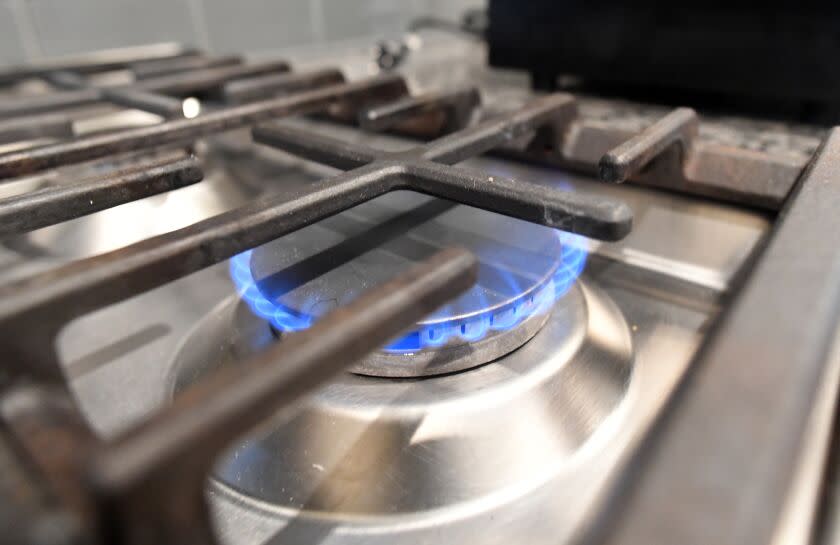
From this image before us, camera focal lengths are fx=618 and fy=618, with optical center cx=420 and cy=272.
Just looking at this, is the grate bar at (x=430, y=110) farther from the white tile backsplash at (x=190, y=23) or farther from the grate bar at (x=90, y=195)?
the white tile backsplash at (x=190, y=23)

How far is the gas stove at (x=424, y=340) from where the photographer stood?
18 cm

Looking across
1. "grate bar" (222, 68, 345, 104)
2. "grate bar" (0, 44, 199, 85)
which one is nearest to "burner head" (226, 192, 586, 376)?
"grate bar" (222, 68, 345, 104)

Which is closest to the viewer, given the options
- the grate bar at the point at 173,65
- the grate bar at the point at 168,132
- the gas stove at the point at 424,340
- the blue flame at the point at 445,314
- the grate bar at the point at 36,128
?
the gas stove at the point at 424,340

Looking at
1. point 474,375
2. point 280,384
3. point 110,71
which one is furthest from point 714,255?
point 110,71

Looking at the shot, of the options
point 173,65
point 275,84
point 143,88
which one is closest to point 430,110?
point 275,84

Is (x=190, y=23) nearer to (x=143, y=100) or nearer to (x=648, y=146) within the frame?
(x=143, y=100)

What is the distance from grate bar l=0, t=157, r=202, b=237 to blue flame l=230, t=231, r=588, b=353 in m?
0.07

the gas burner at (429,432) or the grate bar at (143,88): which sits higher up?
the grate bar at (143,88)

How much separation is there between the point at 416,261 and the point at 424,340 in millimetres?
69

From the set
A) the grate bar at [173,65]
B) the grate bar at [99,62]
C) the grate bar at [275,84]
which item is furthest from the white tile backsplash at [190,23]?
the grate bar at [275,84]

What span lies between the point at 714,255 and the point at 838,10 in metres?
0.29

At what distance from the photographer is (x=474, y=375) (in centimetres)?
34

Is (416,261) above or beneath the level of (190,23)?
beneath

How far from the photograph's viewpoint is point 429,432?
0.30 metres
